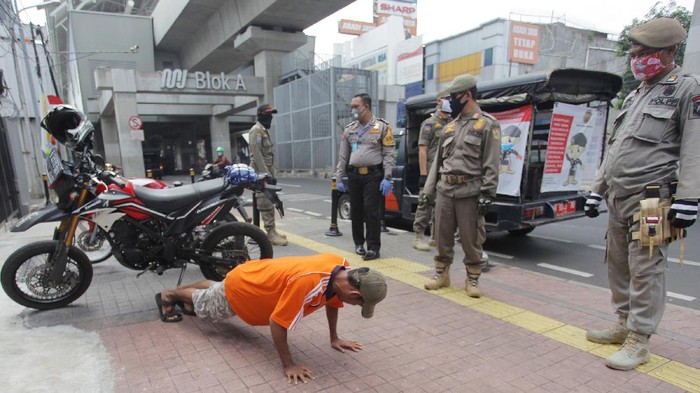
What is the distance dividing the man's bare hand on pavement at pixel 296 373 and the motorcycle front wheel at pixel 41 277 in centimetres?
233

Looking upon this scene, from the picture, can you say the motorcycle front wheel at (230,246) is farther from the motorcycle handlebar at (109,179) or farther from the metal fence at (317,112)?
the metal fence at (317,112)

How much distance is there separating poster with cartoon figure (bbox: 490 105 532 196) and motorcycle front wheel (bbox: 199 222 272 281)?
319 cm

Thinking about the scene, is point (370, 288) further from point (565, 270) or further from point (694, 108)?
point (565, 270)

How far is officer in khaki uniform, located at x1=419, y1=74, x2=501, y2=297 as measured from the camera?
3871mm

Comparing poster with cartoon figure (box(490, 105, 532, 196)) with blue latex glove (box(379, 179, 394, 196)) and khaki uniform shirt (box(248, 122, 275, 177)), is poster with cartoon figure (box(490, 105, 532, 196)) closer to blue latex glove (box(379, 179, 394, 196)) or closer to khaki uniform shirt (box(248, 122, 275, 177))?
blue latex glove (box(379, 179, 394, 196))

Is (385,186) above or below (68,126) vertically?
below

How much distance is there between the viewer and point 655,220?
257cm

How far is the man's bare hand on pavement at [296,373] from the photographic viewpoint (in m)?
2.56

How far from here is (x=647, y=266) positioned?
267 centimetres

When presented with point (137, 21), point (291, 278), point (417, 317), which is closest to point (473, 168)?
point (417, 317)

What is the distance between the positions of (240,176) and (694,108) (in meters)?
3.61

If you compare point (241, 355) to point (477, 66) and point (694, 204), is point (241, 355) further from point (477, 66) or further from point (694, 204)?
point (477, 66)

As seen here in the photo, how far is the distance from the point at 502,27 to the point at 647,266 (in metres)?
31.1

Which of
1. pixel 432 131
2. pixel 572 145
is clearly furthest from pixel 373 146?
pixel 572 145
